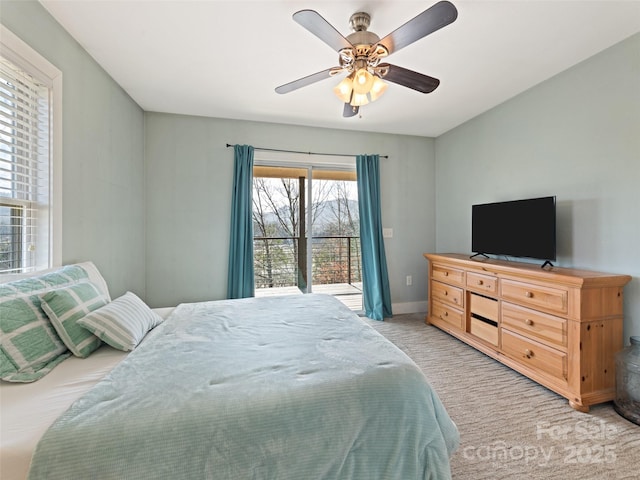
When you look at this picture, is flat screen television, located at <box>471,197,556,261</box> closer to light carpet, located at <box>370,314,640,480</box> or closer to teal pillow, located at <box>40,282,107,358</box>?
light carpet, located at <box>370,314,640,480</box>

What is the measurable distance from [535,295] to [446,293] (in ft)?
3.67

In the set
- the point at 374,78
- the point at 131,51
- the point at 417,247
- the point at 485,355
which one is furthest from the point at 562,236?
the point at 131,51

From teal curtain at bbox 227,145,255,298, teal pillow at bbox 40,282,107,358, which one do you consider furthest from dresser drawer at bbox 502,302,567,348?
teal pillow at bbox 40,282,107,358

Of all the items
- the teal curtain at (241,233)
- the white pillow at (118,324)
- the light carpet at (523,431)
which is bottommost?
the light carpet at (523,431)

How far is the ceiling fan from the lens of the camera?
1.40m

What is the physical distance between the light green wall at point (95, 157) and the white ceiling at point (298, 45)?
0.17 m

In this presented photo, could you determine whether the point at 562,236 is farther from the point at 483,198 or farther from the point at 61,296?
the point at 61,296

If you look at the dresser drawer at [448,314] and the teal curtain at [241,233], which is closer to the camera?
the dresser drawer at [448,314]

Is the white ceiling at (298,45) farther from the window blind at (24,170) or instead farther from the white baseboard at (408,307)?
the white baseboard at (408,307)

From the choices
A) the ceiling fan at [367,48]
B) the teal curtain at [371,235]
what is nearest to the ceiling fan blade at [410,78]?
the ceiling fan at [367,48]

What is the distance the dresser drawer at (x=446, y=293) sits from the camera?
10.2 ft

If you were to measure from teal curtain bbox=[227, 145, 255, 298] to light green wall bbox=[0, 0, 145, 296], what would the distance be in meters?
1.02

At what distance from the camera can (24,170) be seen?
1704 millimetres

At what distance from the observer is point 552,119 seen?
255 centimetres
